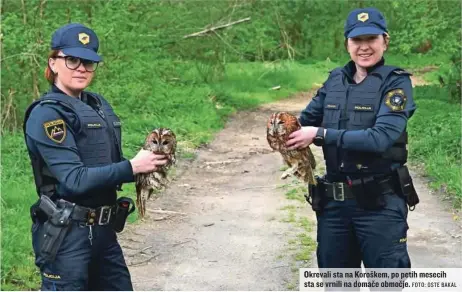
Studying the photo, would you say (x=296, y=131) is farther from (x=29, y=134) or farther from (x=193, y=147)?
(x=193, y=147)

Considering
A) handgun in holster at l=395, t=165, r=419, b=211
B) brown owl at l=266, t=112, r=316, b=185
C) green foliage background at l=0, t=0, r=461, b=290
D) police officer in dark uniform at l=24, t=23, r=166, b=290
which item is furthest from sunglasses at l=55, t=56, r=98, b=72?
green foliage background at l=0, t=0, r=461, b=290

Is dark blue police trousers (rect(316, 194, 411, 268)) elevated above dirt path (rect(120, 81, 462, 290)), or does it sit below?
above

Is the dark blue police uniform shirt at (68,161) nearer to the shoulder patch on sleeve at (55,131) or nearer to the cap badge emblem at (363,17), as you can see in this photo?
the shoulder patch on sleeve at (55,131)

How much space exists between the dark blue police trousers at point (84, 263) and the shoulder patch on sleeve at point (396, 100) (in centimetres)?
153

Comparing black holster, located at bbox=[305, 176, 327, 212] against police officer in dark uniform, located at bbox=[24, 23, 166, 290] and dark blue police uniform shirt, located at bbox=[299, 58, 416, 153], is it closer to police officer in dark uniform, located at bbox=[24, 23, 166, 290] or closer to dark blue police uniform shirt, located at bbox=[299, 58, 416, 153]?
dark blue police uniform shirt, located at bbox=[299, 58, 416, 153]

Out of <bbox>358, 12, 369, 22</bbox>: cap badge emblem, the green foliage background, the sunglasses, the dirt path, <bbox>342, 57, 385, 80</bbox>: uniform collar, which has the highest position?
<bbox>358, 12, 369, 22</bbox>: cap badge emblem

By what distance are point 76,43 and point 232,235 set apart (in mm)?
4280

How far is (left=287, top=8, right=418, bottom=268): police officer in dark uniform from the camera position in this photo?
12.9 ft

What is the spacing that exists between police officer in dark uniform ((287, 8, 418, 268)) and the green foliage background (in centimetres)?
278

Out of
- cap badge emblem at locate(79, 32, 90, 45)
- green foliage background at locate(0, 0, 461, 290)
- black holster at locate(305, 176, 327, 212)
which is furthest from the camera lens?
green foliage background at locate(0, 0, 461, 290)

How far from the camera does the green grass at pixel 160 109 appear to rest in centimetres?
641

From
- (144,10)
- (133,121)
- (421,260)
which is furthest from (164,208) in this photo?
(144,10)

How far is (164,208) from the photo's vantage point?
8.81m

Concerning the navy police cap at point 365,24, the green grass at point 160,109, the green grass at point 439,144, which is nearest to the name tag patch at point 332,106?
the navy police cap at point 365,24
